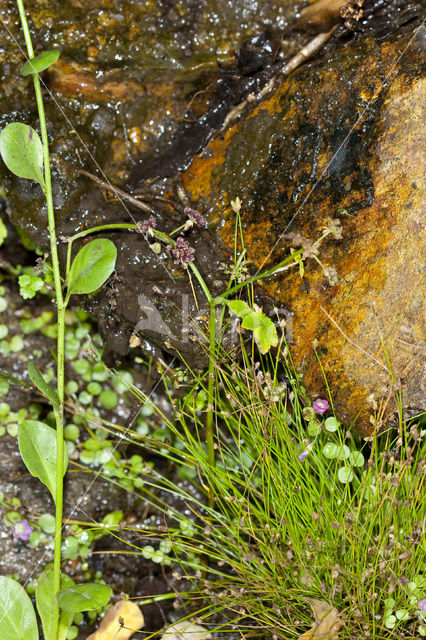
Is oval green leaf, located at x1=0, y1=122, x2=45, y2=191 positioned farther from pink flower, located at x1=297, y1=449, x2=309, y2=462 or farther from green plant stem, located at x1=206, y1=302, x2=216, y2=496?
pink flower, located at x1=297, y1=449, x2=309, y2=462

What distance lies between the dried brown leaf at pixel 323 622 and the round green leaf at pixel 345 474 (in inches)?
16.6

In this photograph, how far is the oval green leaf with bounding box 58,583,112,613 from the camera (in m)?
1.98

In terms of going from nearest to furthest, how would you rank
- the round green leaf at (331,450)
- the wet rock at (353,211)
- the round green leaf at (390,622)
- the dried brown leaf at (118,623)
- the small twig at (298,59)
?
the round green leaf at (390,622)
the wet rock at (353,211)
the round green leaf at (331,450)
the dried brown leaf at (118,623)
the small twig at (298,59)

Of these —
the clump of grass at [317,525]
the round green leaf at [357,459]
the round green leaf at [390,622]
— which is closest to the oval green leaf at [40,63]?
the clump of grass at [317,525]

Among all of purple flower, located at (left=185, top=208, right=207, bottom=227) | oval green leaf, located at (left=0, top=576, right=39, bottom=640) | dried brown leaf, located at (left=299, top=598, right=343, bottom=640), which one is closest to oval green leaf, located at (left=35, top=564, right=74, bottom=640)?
oval green leaf, located at (left=0, top=576, right=39, bottom=640)

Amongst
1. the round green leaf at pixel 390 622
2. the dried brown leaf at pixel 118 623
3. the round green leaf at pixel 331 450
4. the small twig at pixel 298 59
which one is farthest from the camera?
the small twig at pixel 298 59

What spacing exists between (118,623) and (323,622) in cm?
83

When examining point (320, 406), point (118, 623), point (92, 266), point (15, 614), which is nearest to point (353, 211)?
point (320, 406)

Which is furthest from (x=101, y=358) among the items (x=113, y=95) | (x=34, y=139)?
(x=113, y=95)

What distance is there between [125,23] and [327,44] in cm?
90

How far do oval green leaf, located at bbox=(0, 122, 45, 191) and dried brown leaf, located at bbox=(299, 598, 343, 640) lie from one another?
183 cm

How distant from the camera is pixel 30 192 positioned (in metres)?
2.45

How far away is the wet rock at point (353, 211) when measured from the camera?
1.97m

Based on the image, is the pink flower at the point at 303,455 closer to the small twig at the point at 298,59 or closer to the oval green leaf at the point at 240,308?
the oval green leaf at the point at 240,308
